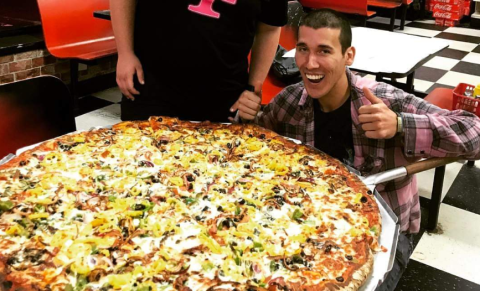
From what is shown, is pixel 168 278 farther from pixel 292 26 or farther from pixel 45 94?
pixel 292 26

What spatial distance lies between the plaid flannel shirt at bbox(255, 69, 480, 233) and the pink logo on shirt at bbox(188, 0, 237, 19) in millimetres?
454

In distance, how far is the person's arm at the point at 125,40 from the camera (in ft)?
5.94

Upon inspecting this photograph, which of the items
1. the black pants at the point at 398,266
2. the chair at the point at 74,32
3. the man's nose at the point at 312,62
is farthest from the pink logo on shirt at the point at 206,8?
the chair at the point at 74,32

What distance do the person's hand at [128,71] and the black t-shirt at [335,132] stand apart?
72 centimetres

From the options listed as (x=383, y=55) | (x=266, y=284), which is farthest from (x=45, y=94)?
(x=383, y=55)

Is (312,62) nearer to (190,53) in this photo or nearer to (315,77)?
(315,77)

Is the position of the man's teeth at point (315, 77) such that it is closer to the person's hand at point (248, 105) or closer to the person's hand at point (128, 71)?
the person's hand at point (248, 105)

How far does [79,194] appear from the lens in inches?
55.7

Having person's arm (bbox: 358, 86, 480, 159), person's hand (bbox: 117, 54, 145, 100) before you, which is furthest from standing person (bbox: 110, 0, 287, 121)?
person's arm (bbox: 358, 86, 480, 159)

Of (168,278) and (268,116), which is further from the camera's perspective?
(268,116)

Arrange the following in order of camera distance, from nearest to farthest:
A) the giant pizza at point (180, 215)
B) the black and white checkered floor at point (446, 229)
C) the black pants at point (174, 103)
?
the giant pizza at point (180, 215)
the black pants at point (174, 103)
the black and white checkered floor at point (446, 229)

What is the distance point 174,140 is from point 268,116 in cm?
46

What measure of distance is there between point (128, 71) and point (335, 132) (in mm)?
861

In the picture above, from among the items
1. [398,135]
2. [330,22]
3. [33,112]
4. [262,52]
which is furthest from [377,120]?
[33,112]
